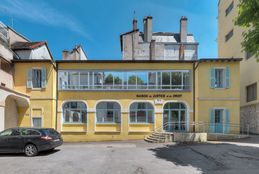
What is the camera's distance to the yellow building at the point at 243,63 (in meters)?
24.0

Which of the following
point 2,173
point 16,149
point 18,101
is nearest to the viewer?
point 2,173

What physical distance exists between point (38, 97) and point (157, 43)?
807 inches

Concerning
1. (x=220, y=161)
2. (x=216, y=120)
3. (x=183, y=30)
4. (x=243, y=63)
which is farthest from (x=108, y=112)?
(x=183, y=30)

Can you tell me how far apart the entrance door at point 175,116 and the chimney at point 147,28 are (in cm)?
1652

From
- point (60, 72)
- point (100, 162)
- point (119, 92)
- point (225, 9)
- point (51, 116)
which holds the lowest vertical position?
point (100, 162)

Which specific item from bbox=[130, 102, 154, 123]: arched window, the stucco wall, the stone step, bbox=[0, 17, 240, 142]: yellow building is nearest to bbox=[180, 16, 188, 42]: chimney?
bbox=[0, 17, 240, 142]: yellow building

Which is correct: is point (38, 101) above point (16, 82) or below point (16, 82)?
below

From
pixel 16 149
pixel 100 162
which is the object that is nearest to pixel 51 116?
pixel 16 149

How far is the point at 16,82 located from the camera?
70.9 ft

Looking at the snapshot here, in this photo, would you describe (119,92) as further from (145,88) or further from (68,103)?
(68,103)

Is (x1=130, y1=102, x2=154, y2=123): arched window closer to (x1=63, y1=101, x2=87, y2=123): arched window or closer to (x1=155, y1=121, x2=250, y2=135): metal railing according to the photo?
(x1=155, y1=121, x2=250, y2=135): metal railing

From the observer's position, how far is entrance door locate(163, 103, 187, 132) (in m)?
21.8

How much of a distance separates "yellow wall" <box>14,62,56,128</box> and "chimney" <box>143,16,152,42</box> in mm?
18034

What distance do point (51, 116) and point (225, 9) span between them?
2571cm
